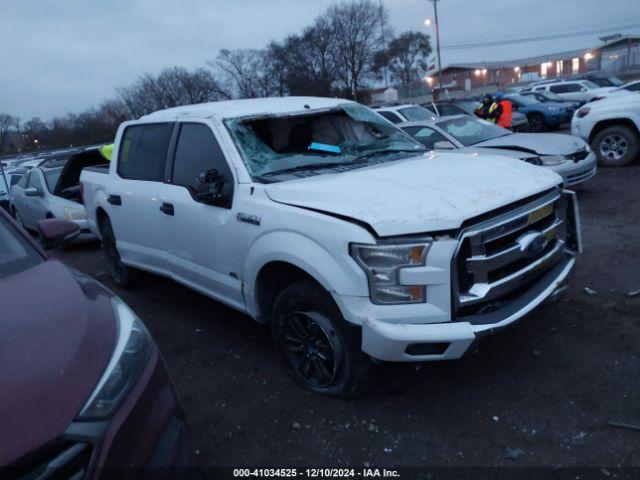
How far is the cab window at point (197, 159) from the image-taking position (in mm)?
3684

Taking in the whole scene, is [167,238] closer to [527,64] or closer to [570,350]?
[570,350]

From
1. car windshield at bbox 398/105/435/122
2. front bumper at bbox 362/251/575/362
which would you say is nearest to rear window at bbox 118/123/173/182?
front bumper at bbox 362/251/575/362

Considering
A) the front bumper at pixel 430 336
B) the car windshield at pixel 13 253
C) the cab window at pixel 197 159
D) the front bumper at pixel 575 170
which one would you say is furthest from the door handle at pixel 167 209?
the front bumper at pixel 575 170

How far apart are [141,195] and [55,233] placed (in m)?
1.51

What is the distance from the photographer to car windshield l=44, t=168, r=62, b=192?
878 centimetres

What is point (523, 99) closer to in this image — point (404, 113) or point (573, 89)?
point (573, 89)

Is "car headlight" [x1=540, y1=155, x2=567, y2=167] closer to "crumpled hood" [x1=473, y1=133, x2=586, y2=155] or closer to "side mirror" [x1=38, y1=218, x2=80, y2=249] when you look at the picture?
"crumpled hood" [x1=473, y1=133, x2=586, y2=155]

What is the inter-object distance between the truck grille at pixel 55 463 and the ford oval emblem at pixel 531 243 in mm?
2467

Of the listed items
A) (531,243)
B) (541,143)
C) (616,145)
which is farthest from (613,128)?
(531,243)

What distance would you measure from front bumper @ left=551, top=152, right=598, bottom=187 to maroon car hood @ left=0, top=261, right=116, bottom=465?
678 centimetres

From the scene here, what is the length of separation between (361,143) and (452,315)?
202 cm

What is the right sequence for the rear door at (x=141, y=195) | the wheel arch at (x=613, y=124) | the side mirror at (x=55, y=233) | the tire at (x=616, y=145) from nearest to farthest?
1. the side mirror at (x=55, y=233)
2. the rear door at (x=141, y=195)
3. the wheel arch at (x=613, y=124)
4. the tire at (x=616, y=145)

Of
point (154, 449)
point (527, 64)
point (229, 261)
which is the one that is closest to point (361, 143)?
point (229, 261)

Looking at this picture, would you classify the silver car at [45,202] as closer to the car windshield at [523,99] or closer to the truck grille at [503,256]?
the truck grille at [503,256]
